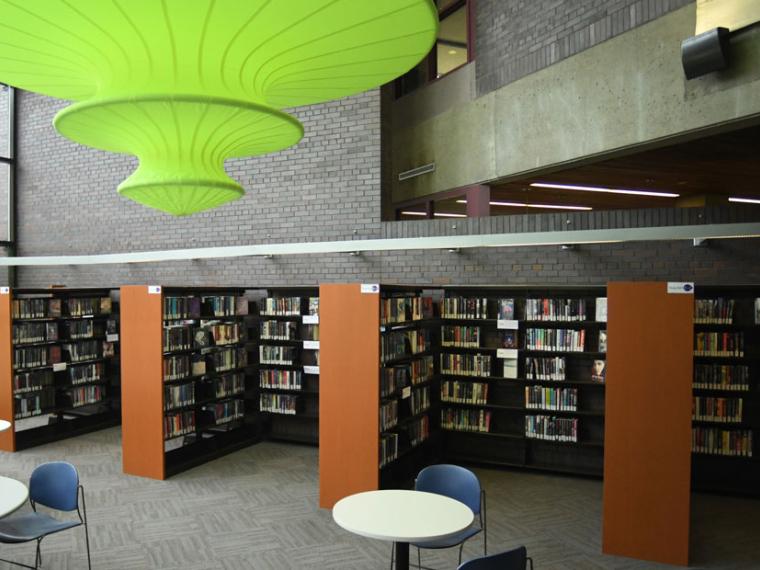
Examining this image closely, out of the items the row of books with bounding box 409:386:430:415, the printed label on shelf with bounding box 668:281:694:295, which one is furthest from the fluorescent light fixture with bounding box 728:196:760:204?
the printed label on shelf with bounding box 668:281:694:295

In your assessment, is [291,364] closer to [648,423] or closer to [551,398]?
[551,398]

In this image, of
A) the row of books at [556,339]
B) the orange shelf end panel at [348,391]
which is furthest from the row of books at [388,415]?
the row of books at [556,339]

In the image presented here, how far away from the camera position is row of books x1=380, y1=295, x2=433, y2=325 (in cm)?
651

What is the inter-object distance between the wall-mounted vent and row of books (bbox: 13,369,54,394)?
19.4 ft

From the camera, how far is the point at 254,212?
376 inches

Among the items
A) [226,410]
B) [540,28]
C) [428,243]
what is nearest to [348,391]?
[428,243]

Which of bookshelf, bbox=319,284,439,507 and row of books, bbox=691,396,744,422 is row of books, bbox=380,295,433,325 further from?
row of books, bbox=691,396,744,422

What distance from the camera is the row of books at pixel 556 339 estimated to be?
283 inches

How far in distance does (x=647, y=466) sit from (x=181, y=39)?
4880mm

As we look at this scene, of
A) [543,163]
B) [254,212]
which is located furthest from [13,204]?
[543,163]

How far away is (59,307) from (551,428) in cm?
713

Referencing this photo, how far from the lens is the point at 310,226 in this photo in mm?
9094

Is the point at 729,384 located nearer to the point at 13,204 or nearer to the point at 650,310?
the point at 650,310

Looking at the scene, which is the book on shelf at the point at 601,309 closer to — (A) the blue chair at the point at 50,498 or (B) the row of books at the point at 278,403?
(B) the row of books at the point at 278,403
